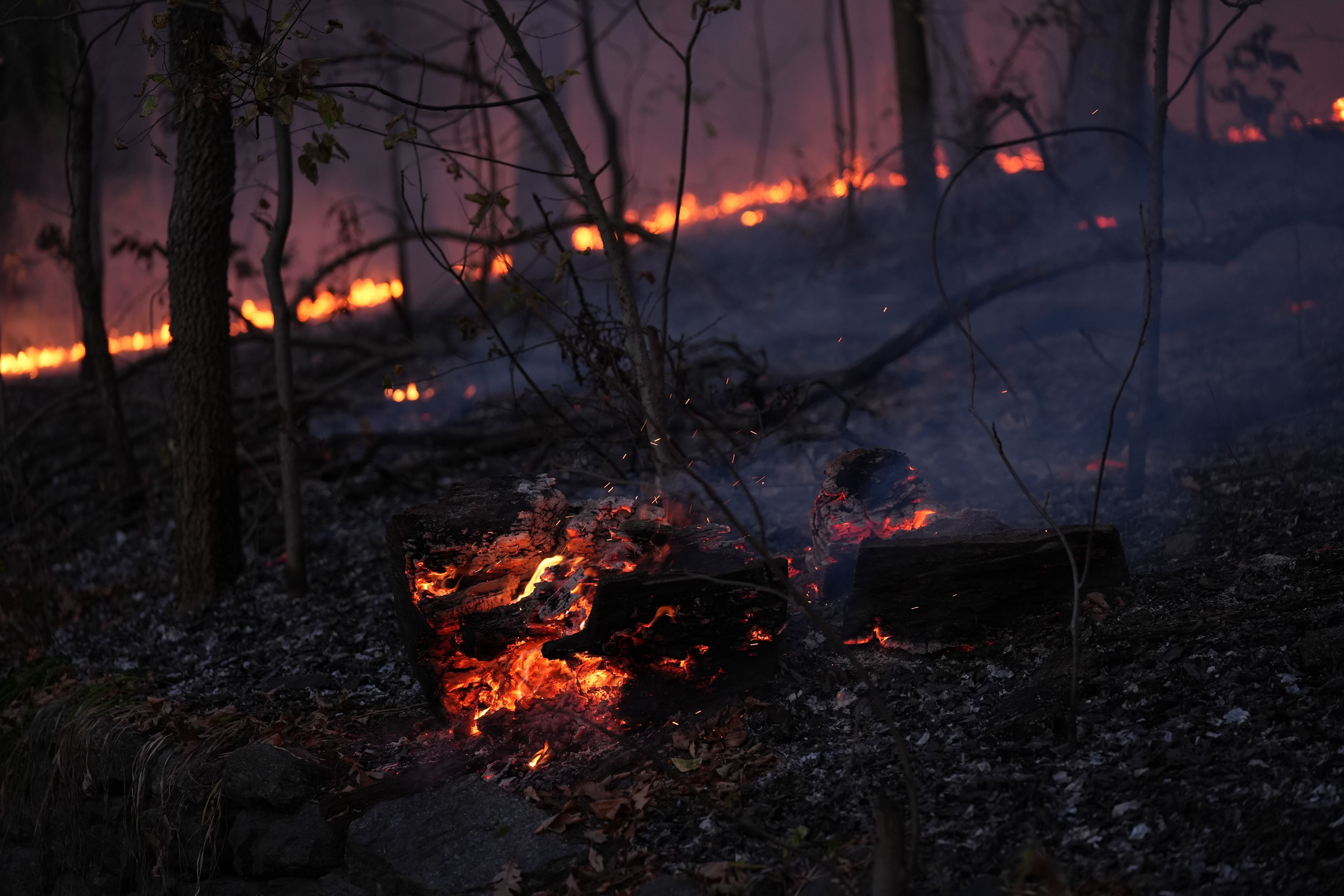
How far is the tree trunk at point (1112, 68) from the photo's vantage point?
348 inches

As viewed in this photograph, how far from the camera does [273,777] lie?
11.8 ft

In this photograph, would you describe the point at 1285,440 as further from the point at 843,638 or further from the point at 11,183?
the point at 11,183

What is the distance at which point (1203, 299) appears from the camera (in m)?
8.23

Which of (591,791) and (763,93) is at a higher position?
(763,93)

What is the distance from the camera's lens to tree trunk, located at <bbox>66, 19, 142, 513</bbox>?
6785mm

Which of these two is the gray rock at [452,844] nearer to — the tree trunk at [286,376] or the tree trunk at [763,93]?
the tree trunk at [286,376]

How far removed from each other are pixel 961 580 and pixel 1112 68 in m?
7.80

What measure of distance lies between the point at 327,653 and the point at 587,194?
2682 mm

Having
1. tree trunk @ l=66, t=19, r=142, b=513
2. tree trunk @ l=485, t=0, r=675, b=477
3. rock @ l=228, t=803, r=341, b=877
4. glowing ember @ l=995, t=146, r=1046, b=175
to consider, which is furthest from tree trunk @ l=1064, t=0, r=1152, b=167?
rock @ l=228, t=803, r=341, b=877

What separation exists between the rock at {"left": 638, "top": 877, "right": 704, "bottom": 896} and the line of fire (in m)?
0.01

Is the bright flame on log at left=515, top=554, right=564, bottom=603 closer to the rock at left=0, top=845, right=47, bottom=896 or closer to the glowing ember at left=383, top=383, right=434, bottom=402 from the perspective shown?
the rock at left=0, top=845, right=47, bottom=896

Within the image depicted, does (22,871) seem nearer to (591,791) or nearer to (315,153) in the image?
(591,791)

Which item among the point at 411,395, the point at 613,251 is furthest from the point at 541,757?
the point at 411,395

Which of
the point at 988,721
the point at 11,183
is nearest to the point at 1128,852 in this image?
the point at 988,721
